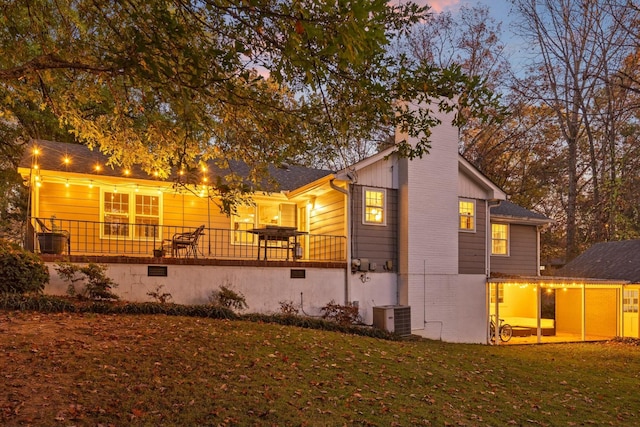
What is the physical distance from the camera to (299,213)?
58.1ft

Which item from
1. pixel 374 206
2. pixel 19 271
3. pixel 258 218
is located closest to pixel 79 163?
pixel 19 271

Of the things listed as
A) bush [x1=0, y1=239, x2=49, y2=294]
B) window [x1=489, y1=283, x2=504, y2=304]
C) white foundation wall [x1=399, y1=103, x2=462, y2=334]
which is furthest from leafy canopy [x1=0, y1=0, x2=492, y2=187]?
window [x1=489, y1=283, x2=504, y2=304]

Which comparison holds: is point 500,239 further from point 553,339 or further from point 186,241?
point 186,241

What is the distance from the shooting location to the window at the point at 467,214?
16750 mm

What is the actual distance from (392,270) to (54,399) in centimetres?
1111

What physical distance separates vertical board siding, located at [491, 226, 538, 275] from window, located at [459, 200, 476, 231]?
251 centimetres

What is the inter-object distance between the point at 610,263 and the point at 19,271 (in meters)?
19.5

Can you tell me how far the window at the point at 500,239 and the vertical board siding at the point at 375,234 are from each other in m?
5.25

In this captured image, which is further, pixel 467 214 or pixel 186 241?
pixel 467 214

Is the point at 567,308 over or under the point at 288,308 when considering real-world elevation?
under

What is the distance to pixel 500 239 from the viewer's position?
19.0 meters

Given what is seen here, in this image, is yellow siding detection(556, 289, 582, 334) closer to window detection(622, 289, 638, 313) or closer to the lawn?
window detection(622, 289, 638, 313)

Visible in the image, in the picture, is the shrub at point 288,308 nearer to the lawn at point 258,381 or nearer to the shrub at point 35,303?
the lawn at point 258,381

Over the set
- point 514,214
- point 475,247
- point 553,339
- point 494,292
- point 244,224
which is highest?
point 514,214
